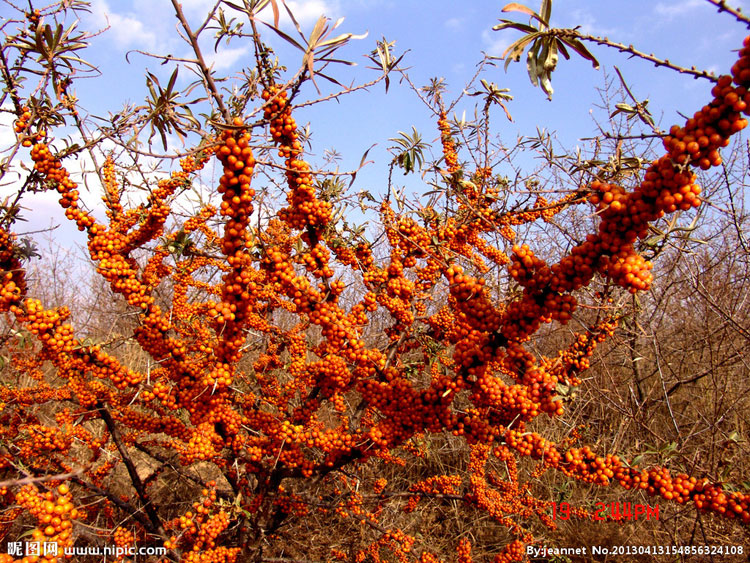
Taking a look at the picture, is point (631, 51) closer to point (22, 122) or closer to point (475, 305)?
point (475, 305)

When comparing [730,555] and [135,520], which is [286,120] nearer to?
[135,520]

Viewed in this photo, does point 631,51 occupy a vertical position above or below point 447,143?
below

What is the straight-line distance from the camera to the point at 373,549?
3604mm

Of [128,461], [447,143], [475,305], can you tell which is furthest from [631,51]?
[128,461]

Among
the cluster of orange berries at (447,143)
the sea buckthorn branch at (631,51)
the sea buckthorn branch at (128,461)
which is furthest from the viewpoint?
the cluster of orange berries at (447,143)

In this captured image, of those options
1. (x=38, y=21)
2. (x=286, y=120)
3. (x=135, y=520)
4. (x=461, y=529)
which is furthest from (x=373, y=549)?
(x=38, y=21)

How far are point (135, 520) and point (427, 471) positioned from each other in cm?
373

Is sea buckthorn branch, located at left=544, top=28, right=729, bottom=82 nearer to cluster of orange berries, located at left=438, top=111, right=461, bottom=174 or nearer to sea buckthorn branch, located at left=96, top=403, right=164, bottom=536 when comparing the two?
cluster of orange berries, located at left=438, top=111, right=461, bottom=174

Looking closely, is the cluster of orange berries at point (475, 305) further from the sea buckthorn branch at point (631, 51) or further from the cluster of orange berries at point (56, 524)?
the cluster of orange berries at point (56, 524)
